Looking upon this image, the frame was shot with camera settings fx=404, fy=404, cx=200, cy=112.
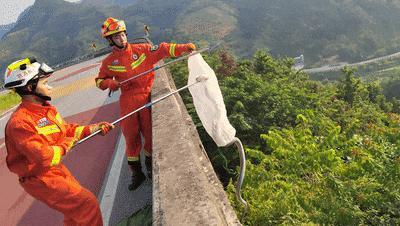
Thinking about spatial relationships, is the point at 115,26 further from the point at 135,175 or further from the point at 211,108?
the point at 211,108

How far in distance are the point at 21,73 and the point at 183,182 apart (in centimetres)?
182

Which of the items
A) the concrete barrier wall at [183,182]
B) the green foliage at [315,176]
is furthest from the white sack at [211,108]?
the green foliage at [315,176]

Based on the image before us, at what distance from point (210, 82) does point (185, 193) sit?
1181mm

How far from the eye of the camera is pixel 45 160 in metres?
3.54

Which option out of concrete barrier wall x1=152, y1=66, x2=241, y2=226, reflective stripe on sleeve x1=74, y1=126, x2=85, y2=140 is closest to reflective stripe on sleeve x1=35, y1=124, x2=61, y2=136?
reflective stripe on sleeve x1=74, y1=126, x2=85, y2=140

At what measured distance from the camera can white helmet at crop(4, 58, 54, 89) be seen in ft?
12.3

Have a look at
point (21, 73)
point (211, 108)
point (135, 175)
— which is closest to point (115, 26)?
point (21, 73)

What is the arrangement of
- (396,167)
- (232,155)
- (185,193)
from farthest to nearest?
(232,155)
(396,167)
(185,193)

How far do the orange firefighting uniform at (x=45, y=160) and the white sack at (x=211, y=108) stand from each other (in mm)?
1334

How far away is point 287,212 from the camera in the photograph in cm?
396

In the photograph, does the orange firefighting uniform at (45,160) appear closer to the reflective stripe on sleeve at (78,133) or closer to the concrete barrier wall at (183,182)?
the reflective stripe on sleeve at (78,133)

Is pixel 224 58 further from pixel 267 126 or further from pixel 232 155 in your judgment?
pixel 232 155

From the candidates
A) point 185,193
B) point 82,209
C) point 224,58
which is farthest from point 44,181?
point 224,58

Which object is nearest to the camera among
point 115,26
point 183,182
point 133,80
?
point 183,182
